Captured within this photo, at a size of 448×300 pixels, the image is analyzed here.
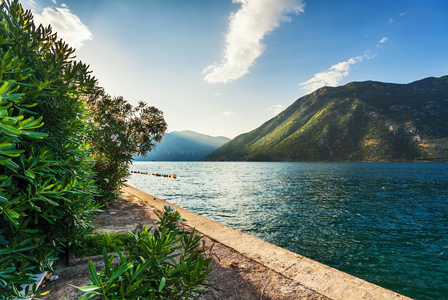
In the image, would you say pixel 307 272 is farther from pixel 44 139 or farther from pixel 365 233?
pixel 365 233

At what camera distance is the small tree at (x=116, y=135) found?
8.42 meters

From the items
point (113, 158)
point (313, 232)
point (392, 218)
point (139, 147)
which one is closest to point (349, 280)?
point (313, 232)

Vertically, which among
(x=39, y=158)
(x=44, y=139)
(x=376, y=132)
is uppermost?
(x=376, y=132)

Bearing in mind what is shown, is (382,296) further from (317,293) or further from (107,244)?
(107,244)

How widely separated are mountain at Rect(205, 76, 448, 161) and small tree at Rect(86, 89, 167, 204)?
15655 cm

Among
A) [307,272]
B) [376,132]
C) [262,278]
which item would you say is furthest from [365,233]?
[376,132]

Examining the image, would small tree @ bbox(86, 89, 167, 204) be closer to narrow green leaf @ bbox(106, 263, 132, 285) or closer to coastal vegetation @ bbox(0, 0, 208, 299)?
coastal vegetation @ bbox(0, 0, 208, 299)

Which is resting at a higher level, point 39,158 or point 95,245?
point 39,158

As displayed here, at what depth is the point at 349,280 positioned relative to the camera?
12.7 feet

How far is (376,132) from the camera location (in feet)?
495

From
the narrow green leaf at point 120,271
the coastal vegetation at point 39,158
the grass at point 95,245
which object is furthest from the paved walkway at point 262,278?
the narrow green leaf at point 120,271

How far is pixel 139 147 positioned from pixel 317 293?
9.86 metres

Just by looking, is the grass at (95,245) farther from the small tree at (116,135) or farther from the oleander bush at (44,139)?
the small tree at (116,135)

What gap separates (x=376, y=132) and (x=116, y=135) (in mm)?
188850
